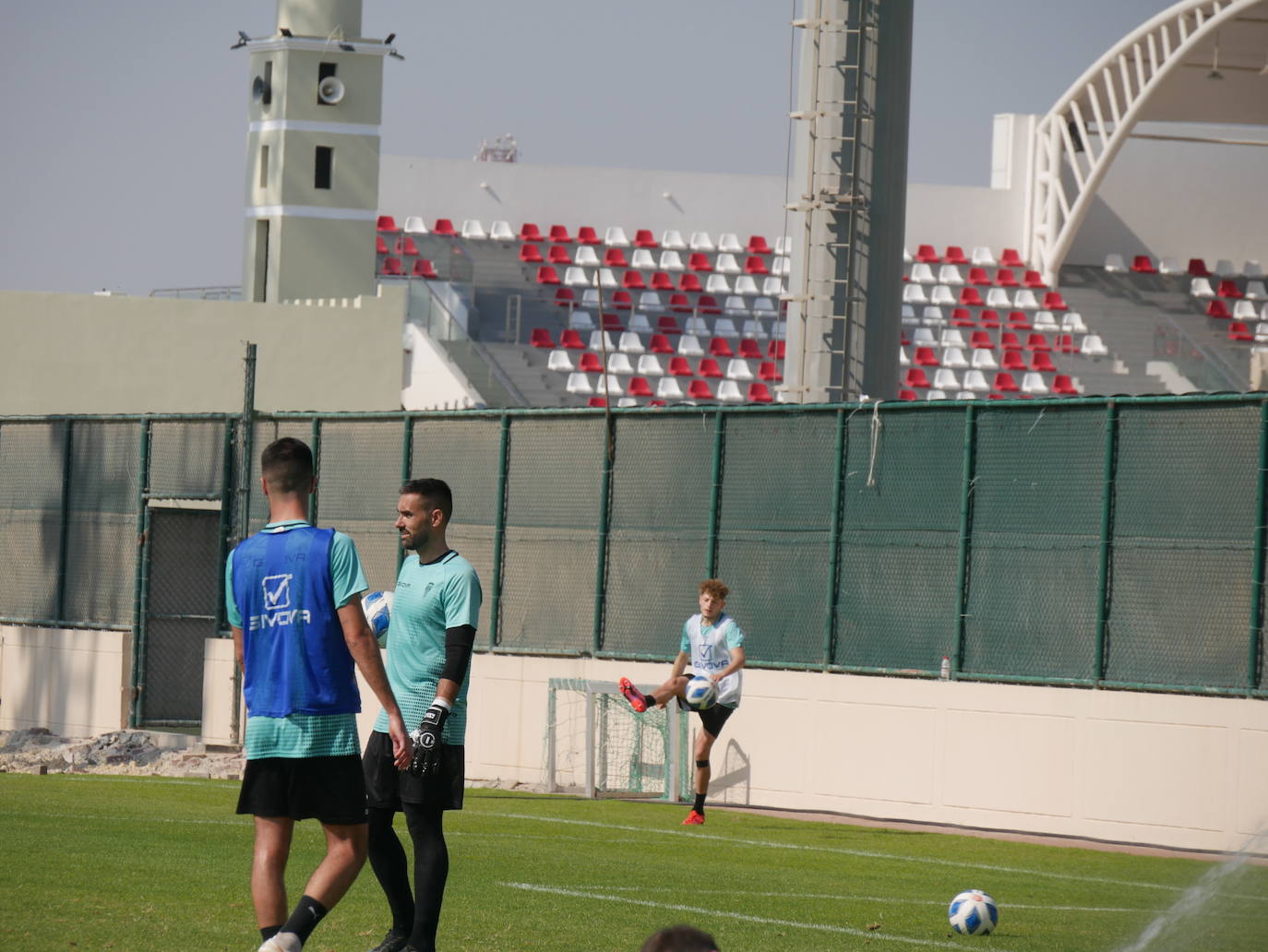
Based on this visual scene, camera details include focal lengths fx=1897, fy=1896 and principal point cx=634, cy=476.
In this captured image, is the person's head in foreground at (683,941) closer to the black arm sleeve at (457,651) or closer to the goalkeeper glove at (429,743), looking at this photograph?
the goalkeeper glove at (429,743)

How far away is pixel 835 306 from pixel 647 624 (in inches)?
285

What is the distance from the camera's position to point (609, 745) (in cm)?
1881

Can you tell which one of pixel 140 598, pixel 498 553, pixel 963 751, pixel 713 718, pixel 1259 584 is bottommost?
pixel 963 751

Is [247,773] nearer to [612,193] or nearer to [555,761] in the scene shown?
[555,761]

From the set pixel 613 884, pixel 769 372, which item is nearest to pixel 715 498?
pixel 613 884

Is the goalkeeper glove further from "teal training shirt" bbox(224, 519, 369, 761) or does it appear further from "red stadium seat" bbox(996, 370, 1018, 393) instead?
"red stadium seat" bbox(996, 370, 1018, 393)

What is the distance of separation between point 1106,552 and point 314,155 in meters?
33.8

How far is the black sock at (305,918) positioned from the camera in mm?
7414

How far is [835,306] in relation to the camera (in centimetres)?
2453

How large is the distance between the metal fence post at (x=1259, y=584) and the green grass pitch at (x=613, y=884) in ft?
5.33

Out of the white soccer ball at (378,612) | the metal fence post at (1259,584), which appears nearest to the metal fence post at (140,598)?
the metal fence post at (1259,584)

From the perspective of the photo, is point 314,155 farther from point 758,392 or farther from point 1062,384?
point 1062,384

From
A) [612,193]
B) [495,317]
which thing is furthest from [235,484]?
[612,193]

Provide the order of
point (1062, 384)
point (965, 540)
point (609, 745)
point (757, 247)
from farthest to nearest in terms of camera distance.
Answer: point (757, 247) → point (1062, 384) → point (609, 745) → point (965, 540)
